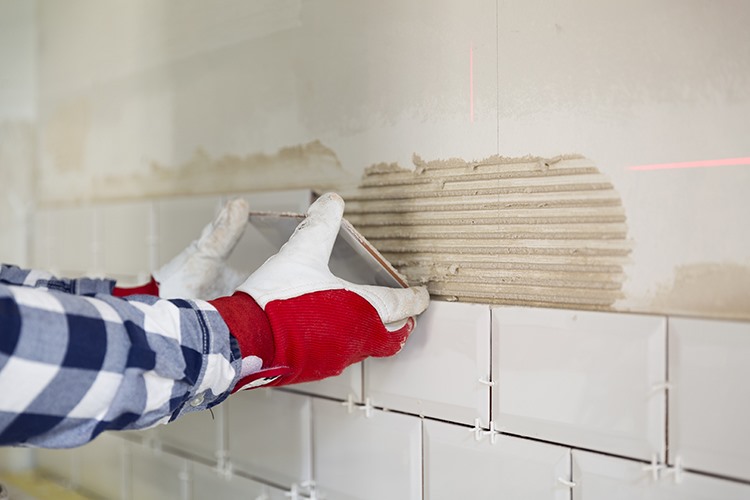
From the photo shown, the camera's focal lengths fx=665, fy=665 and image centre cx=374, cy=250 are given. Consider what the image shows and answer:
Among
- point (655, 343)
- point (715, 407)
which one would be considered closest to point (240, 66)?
point (655, 343)

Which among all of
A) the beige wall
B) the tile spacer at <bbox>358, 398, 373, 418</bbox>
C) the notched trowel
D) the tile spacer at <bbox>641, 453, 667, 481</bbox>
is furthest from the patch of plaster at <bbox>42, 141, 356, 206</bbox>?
the tile spacer at <bbox>641, 453, 667, 481</bbox>

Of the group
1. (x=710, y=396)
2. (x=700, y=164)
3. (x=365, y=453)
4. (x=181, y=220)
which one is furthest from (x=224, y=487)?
(x=700, y=164)

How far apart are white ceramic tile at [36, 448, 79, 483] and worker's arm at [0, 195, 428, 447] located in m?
1.95

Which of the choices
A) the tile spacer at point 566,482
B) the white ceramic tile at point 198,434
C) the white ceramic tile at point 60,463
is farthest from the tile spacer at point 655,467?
the white ceramic tile at point 60,463

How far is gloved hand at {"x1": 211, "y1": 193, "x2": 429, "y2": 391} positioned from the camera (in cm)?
113

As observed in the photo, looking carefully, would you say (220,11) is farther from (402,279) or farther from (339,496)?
(339,496)

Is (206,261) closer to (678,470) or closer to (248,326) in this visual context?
(248,326)

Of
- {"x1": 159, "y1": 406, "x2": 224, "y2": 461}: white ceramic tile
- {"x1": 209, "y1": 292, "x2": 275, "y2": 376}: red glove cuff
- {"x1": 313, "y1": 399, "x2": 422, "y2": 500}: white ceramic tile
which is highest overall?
{"x1": 209, "y1": 292, "x2": 275, "y2": 376}: red glove cuff

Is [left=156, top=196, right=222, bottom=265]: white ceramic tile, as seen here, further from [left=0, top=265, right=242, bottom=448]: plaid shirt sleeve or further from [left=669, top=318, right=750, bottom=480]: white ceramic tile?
[left=669, top=318, right=750, bottom=480]: white ceramic tile

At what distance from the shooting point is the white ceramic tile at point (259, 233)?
1771 millimetres

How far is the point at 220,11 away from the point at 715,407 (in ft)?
5.52

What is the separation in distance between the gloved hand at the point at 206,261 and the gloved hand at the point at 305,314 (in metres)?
0.31

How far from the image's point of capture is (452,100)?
1452mm

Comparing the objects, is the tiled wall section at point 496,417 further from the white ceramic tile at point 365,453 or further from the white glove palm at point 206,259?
the white glove palm at point 206,259
